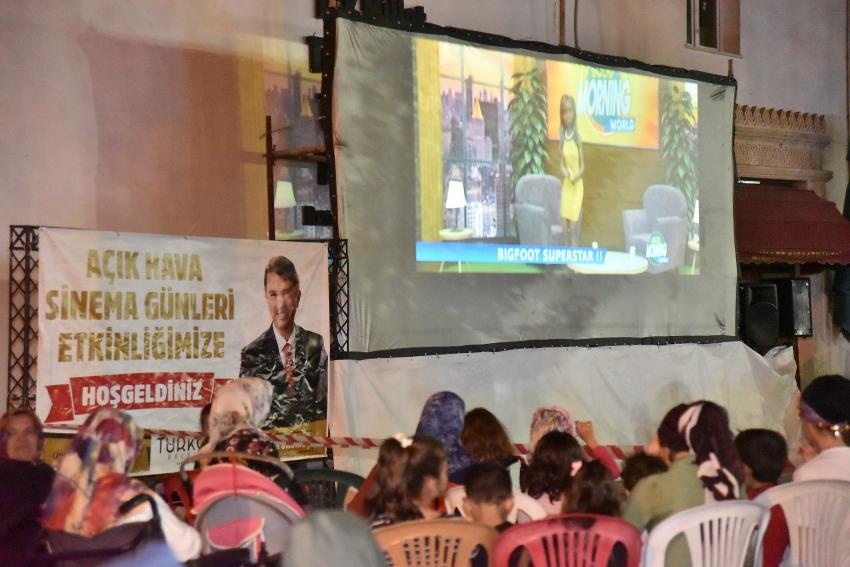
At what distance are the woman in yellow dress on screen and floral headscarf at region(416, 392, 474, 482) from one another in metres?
4.72

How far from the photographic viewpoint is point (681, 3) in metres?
12.2

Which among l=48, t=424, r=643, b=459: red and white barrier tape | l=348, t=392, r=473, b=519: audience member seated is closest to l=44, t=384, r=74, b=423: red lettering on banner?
l=48, t=424, r=643, b=459: red and white barrier tape

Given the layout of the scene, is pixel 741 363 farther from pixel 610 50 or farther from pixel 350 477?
pixel 350 477

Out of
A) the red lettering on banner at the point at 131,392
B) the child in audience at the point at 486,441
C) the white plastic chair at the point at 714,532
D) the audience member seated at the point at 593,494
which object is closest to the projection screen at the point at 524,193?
the red lettering on banner at the point at 131,392

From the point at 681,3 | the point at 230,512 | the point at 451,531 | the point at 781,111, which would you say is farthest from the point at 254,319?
the point at 781,111

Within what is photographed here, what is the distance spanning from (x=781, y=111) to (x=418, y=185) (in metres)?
6.38

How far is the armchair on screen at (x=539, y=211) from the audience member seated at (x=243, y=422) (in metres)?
4.91

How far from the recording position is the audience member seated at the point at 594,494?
3.55 metres

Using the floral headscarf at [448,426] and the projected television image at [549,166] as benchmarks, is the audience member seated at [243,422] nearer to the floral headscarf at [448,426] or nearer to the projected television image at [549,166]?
the floral headscarf at [448,426]

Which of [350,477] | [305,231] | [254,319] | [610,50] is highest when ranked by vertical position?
[610,50]

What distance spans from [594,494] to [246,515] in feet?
3.79

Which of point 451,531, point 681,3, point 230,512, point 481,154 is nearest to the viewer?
point 451,531

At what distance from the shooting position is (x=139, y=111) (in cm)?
821

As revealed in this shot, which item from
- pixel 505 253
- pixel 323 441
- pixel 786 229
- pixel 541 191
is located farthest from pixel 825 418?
pixel 786 229
